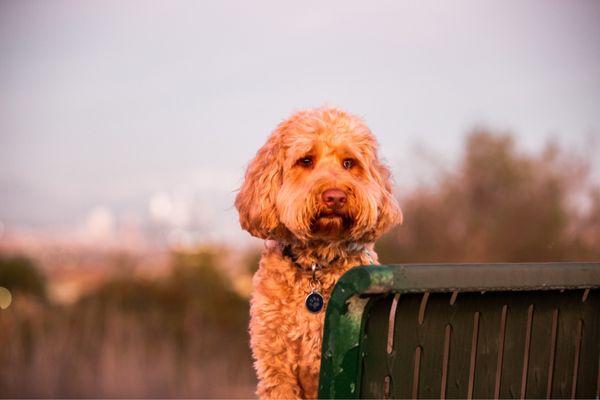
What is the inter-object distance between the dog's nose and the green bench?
0.84m

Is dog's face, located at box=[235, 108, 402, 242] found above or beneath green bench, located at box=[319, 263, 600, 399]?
above

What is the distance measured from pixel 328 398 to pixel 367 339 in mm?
158

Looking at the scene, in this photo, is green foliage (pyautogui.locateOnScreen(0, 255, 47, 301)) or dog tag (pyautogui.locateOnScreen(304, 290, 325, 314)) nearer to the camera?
dog tag (pyautogui.locateOnScreen(304, 290, 325, 314))

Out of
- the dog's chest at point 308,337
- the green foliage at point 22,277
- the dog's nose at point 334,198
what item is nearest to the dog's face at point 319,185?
the dog's nose at point 334,198

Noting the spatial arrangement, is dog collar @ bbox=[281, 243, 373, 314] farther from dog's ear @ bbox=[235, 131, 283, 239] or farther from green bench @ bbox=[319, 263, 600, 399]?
green bench @ bbox=[319, 263, 600, 399]

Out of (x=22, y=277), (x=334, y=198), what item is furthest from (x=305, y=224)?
(x=22, y=277)

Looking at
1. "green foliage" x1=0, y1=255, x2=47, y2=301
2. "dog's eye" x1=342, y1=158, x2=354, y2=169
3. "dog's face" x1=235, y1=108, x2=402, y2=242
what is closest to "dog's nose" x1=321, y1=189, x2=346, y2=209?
"dog's face" x1=235, y1=108, x2=402, y2=242

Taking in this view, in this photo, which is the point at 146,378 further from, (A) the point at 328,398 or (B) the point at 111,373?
(A) the point at 328,398

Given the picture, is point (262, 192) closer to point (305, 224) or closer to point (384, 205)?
point (305, 224)

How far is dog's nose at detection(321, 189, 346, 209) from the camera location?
2.68m

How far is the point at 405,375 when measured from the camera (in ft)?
5.97

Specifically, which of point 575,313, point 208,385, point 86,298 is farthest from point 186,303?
point 575,313

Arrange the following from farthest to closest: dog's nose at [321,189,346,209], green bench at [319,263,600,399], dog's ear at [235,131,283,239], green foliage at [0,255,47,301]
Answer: green foliage at [0,255,47,301] < dog's ear at [235,131,283,239] < dog's nose at [321,189,346,209] < green bench at [319,263,600,399]

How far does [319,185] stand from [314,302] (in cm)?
41
